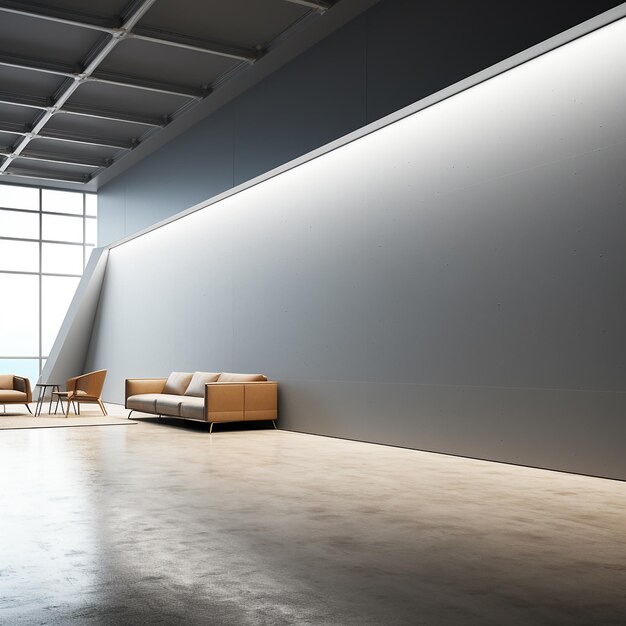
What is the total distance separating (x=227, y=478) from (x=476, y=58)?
4.34m

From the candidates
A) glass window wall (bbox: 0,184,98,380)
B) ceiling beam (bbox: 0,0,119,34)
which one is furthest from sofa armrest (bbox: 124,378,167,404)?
glass window wall (bbox: 0,184,98,380)

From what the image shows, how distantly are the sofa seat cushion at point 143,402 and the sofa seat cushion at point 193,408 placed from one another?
1.00m

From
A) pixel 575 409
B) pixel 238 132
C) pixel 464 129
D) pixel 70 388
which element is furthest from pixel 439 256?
pixel 70 388

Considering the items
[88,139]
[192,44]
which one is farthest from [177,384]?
[192,44]

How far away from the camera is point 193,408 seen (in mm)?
10359

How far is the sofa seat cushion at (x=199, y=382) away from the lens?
11530mm

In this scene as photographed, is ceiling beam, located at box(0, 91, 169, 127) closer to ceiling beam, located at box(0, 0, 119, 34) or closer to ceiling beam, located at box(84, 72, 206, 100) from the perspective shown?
ceiling beam, located at box(84, 72, 206, 100)

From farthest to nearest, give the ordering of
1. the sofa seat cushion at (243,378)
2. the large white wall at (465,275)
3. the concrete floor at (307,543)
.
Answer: the sofa seat cushion at (243,378)
the large white wall at (465,275)
the concrete floor at (307,543)

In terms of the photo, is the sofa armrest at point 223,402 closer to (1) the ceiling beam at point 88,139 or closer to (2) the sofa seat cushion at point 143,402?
(2) the sofa seat cushion at point 143,402

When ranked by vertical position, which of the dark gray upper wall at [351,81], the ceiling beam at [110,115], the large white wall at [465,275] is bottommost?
the large white wall at [465,275]

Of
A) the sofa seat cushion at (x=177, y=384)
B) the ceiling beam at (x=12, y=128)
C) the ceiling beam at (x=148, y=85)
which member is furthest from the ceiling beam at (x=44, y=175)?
the sofa seat cushion at (x=177, y=384)

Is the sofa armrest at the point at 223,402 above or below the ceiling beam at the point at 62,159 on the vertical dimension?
below

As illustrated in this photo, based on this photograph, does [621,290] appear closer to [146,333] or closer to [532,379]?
[532,379]

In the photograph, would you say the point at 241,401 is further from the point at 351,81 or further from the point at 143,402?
the point at 351,81
